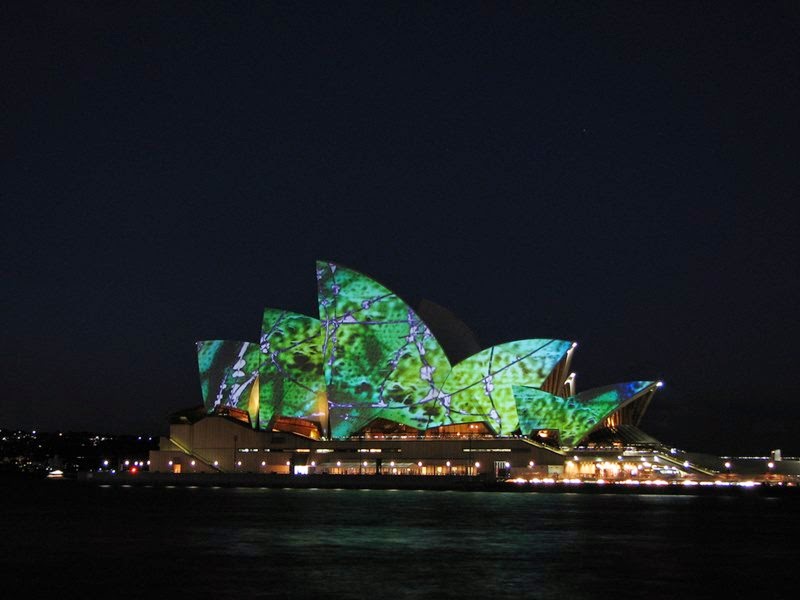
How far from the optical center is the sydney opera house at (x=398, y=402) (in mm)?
65250

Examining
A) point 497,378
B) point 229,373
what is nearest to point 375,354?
point 497,378

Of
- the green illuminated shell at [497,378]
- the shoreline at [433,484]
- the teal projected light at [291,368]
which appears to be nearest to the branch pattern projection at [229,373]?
the teal projected light at [291,368]

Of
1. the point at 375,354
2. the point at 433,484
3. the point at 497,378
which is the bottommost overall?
the point at 433,484

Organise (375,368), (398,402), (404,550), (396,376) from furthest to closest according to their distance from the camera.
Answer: (398,402), (396,376), (375,368), (404,550)

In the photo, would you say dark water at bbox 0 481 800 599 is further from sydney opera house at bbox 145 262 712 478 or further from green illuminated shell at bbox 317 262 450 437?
sydney opera house at bbox 145 262 712 478

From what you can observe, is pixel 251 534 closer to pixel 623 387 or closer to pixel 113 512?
pixel 113 512

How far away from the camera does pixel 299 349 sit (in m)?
67.4

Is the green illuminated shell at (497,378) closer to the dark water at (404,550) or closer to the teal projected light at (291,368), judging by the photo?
the teal projected light at (291,368)

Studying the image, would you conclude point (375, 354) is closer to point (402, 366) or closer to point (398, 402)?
point (402, 366)

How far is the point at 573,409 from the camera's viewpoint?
219ft

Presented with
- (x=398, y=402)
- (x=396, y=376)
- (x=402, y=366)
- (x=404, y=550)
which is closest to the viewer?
(x=404, y=550)

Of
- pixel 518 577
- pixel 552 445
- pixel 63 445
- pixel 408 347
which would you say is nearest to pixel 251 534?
pixel 518 577

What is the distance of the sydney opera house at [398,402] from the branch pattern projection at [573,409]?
0.07m

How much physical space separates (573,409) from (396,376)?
11817 mm
